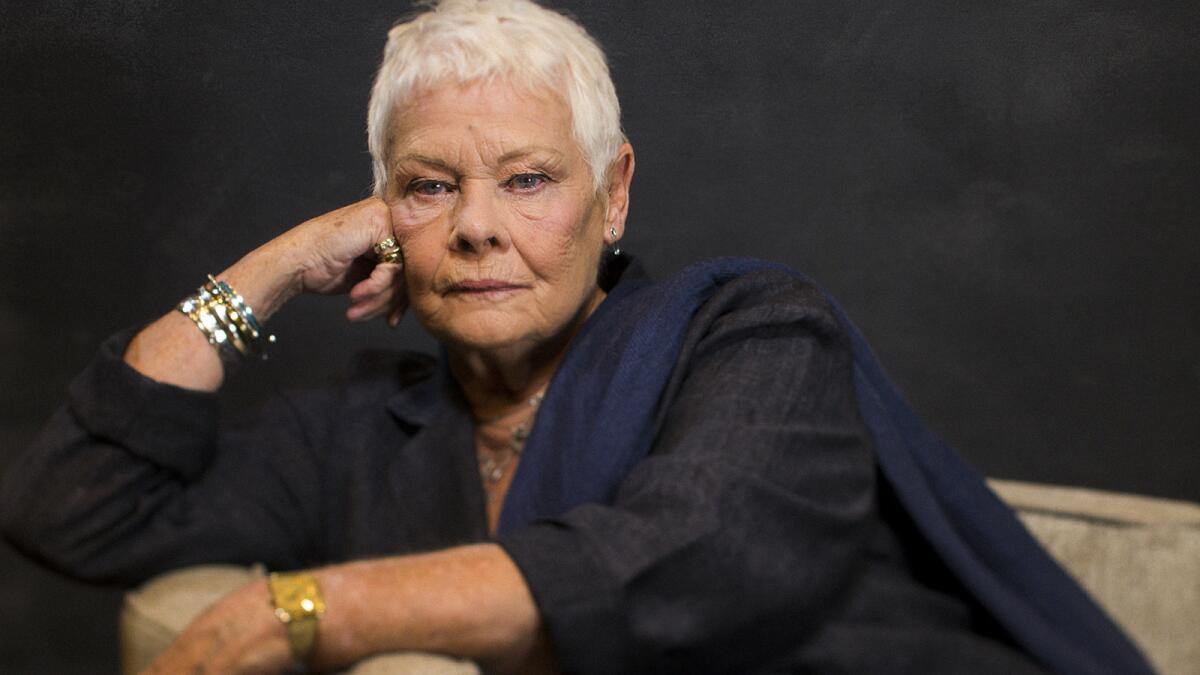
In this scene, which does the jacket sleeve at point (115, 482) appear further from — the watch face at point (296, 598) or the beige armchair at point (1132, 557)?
the watch face at point (296, 598)

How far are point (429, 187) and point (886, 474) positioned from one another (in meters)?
0.59

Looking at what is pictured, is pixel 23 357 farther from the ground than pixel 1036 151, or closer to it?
closer to it

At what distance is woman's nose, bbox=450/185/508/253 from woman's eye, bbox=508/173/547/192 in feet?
0.10

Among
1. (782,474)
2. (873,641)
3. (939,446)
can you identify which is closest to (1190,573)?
(939,446)

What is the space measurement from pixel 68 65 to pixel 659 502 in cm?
115

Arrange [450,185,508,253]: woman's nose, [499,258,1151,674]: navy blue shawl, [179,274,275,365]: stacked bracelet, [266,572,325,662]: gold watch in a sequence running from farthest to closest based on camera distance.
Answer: [179,274,275,365]: stacked bracelet < [450,185,508,253]: woman's nose < [499,258,1151,674]: navy blue shawl < [266,572,325,662]: gold watch

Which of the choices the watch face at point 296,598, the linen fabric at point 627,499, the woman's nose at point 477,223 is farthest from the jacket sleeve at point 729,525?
the woman's nose at point 477,223

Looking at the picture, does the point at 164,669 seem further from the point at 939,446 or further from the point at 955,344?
the point at 955,344

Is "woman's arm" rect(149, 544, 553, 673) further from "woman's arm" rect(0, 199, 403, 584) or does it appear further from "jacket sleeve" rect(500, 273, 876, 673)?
"woman's arm" rect(0, 199, 403, 584)

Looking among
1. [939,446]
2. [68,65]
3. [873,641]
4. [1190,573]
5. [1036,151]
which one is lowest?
[1190,573]

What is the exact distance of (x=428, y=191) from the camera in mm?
1384

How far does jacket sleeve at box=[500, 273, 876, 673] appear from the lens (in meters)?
0.96

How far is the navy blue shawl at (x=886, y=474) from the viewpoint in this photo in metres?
1.19

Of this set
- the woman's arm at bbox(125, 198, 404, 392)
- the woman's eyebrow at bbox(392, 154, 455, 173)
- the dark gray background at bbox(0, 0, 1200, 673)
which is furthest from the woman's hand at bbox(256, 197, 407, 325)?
the dark gray background at bbox(0, 0, 1200, 673)
